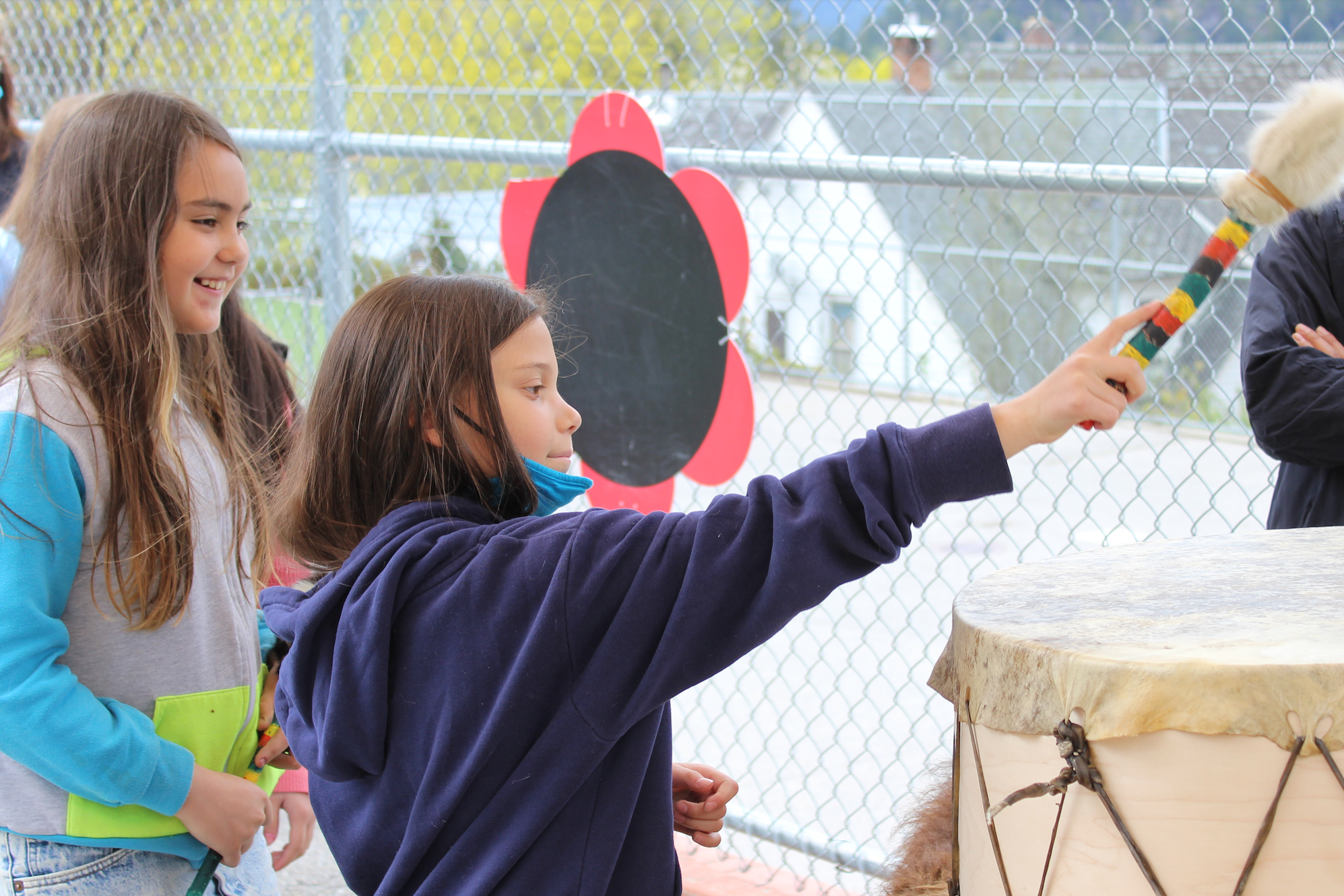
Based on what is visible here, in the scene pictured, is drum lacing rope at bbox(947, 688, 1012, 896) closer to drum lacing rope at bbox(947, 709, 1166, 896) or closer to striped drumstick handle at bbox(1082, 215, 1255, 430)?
drum lacing rope at bbox(947, 709, 1166, 896)

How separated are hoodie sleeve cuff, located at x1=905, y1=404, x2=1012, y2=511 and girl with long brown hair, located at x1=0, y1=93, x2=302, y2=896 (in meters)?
1.09

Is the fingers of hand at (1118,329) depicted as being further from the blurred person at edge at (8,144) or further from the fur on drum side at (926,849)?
the blurred person at edge at (8,144)

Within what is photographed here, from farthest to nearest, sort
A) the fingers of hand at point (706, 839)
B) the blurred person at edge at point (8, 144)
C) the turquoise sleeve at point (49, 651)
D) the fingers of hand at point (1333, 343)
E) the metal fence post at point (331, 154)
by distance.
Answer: the metal fence post at point (331, 154) → the blurred person at edge at point (8, 144) → the fingers of hand at point (1333, 343) → the fingers of hand at point (706, 839) → the turquoise sleeve at point (49, 651)

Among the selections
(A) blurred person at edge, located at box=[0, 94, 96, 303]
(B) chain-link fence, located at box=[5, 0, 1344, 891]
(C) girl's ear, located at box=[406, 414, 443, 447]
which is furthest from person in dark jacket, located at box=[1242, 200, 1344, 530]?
(A) blurred person at edge, located at box=[0, 94, 96, 303]

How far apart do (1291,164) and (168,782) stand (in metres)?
1.63

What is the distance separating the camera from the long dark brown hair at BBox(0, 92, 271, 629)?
1.56 meters

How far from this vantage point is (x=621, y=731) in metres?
1.13

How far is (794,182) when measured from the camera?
5547 mm

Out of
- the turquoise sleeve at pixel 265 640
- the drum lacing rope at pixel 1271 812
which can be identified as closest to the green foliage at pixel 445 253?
the turquoise sleeve at pixel 265 640

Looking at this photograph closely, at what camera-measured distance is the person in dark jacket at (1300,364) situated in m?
2.15

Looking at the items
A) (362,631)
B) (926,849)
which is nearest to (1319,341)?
(926,849)

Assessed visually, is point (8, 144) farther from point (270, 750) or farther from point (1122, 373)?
point (1122, 373)

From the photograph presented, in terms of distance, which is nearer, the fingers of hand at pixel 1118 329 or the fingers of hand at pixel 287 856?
the fingers of hand at pixel 1118 329

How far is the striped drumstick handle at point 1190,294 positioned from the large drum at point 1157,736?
24cm
